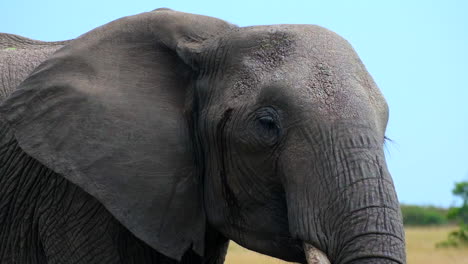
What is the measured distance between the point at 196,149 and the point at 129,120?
1.03 feet

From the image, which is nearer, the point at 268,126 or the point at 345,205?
the point at 345,205

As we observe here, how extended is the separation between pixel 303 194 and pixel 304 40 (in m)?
0.68

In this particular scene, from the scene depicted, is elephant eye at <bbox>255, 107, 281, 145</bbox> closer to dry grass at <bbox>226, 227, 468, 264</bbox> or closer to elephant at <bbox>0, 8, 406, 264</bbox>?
elephant at <bbox>0, 8, 406, 264</bbox>

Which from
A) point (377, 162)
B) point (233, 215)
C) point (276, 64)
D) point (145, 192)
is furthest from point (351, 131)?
point (145, 192)

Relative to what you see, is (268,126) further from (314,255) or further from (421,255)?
(421,255)

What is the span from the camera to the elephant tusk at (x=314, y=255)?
349 centimetres

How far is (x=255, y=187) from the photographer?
394cm

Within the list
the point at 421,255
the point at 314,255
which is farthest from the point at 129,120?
the point at 421,255

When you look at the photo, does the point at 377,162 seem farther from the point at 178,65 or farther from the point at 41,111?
the point at 41,111

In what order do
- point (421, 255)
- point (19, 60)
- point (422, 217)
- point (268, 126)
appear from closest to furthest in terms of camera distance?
point (268, 126) < point (19, 60) < point (421, 255) < point (422, 217)

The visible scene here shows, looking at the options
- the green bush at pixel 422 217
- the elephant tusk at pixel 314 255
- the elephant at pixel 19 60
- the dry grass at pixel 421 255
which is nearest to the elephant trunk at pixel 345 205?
the elephant tusk at pixel 314 255

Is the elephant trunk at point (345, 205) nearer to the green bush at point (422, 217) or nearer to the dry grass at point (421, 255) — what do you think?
the dry grass at point (421, 255)

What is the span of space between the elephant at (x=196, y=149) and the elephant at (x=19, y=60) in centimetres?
37

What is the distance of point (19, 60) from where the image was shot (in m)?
5.20
